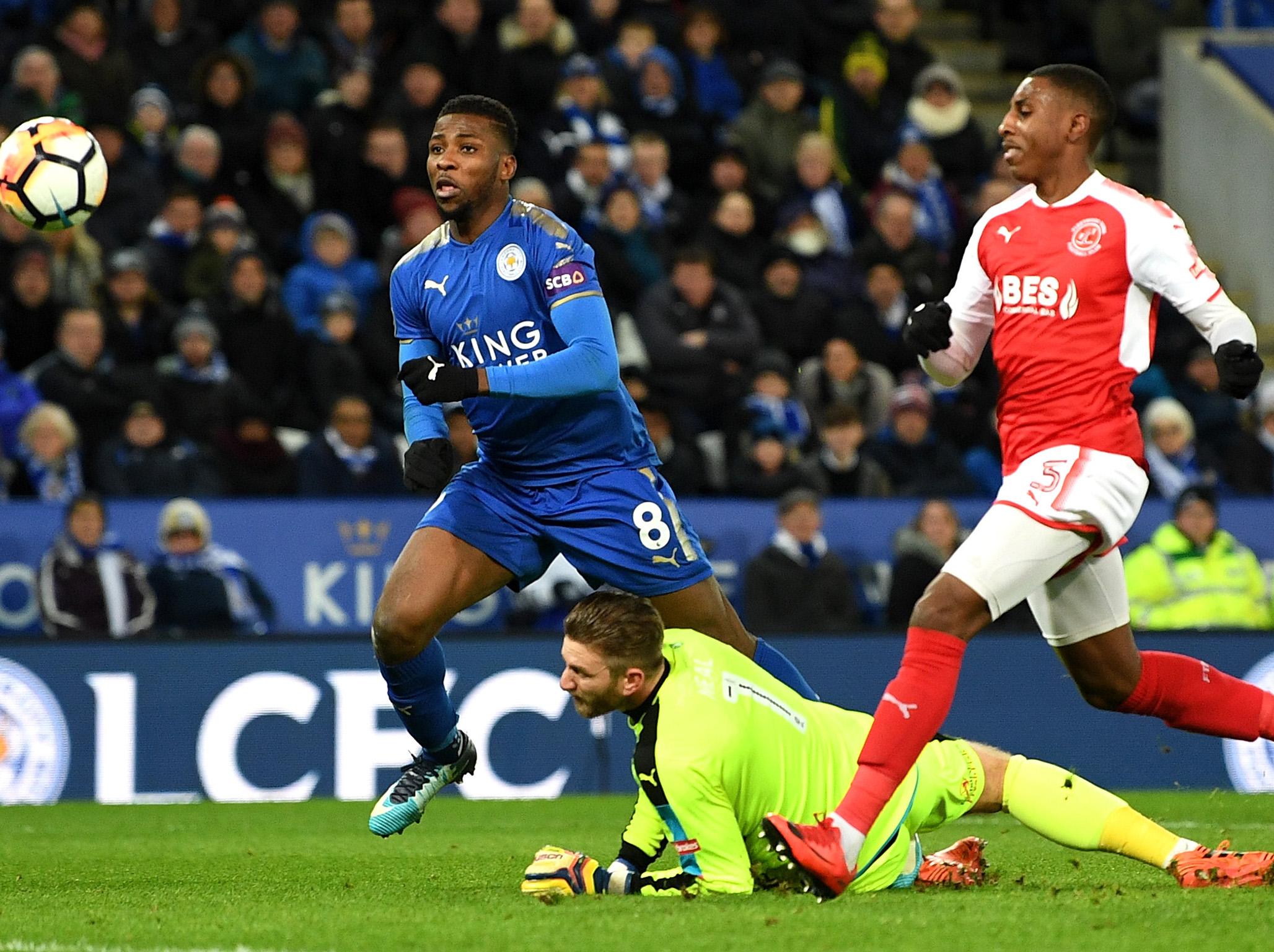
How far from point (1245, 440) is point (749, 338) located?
11.7 ft

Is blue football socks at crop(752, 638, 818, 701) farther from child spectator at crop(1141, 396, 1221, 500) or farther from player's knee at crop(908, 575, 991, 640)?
child spectator at crop(1141, 396, 1221, 500)

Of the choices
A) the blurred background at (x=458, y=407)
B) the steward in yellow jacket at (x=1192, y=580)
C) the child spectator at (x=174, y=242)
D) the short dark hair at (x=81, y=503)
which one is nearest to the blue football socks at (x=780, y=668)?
the blurred background at (x=458, y=407)

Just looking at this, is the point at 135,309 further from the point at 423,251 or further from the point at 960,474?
the point at 423,251

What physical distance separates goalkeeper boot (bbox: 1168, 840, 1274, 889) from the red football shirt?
122 cm

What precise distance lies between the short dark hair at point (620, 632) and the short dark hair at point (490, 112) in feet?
6.16

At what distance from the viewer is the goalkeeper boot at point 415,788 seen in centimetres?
689

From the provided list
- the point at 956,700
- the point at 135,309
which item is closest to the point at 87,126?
the point at 135,309

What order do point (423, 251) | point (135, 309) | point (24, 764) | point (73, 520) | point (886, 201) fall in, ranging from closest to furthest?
point (423, 251) < point (24, 764) < point (73, 520) < point (135, 309) < point (886, 201)

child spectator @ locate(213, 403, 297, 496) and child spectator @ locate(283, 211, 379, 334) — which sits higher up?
child spectator @ locate(283, 211, 379, 334)

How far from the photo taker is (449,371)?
623 centimetres

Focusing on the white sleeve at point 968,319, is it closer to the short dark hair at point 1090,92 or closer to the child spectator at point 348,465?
the short dark hair at point 1090,92

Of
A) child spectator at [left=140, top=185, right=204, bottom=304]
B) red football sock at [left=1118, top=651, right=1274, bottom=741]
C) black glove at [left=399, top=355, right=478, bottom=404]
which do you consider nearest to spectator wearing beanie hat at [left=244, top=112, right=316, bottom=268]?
child spectator at [left=140, top=185, right=204, bottom=304]

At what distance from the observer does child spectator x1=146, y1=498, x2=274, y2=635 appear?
11.9 metres

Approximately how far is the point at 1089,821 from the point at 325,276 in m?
9.18
